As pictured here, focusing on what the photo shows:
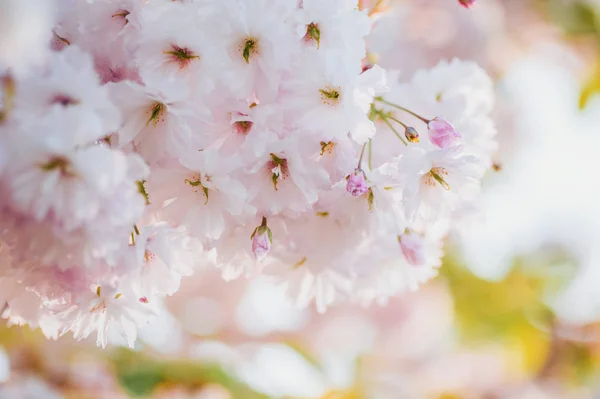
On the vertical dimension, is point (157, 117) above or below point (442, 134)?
below

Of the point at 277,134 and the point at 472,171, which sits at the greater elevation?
the point at 472,171

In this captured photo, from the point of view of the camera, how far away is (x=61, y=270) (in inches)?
20.1

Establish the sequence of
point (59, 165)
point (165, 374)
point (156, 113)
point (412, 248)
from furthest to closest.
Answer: point (165, 374), point (412, 248), point (156, 113), point (59, 165)

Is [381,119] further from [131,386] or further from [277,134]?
[131,386]

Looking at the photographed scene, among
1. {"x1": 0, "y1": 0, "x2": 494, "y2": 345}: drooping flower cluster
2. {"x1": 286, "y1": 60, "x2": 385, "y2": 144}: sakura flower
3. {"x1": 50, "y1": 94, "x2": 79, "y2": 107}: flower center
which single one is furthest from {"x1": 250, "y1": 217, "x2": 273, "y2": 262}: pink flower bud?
{"x1": 50, "y1": 94, "x2": 79, "y2": 107}: flower center

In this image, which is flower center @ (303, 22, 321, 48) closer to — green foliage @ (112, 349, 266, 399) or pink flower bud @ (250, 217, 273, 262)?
pink flower bud @ (250, 217, 273, 262)

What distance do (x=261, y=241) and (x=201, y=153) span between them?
0.11m

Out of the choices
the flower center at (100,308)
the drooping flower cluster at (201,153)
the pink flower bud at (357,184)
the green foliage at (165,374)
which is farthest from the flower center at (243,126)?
the green foliage at (165,374)

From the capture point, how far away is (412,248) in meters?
0.66

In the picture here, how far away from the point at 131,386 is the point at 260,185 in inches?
34.8

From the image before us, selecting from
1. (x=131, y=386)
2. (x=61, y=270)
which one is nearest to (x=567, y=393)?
(x=131, y=386)

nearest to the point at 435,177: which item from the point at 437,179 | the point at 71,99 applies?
the point at 437,179

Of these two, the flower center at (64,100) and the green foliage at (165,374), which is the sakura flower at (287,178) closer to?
the flower center at (64,100)

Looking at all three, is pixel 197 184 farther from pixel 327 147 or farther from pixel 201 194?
pixel 327 147
